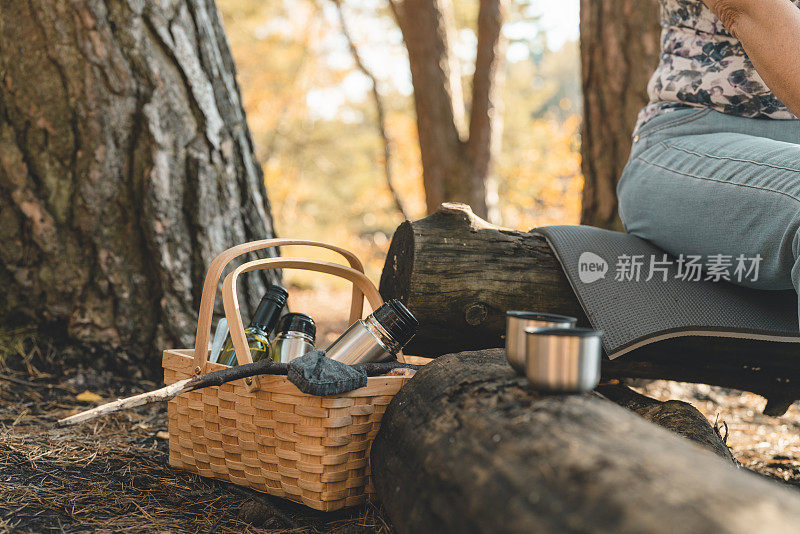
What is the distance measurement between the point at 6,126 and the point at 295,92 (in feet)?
41.9

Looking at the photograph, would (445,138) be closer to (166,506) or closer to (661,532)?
(166,506)

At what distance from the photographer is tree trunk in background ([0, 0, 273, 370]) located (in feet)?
8.04

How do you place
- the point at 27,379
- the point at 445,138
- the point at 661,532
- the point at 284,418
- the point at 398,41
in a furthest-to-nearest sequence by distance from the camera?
the point at 398,41, the point at 445,138, the point at 27,379, the point at 284,418, the point at 661,532

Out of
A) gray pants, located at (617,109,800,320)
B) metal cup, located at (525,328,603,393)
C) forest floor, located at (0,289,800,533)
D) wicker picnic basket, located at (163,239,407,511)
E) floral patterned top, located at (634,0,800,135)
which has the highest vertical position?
floral patterned top, located at (634,0,800,135)

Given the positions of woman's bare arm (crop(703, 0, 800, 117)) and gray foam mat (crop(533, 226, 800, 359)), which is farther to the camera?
gray foam mat (crop(533, 226, 800, 359))

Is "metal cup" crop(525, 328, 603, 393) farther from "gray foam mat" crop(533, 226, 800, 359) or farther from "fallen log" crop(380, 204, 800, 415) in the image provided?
"fallen log" crop(380, 204, 800, 415)

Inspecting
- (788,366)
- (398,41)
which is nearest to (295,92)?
(398,41)

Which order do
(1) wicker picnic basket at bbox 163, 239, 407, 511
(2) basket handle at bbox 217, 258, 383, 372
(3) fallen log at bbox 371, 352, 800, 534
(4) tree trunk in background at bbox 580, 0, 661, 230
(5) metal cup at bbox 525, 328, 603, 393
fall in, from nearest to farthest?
1. (3) fallen log at bbox 371, 352, 800, 534
2. (5) metal cup at bbox 525, 328, 603, 393
3. (1) wicker picnic basket at bbox 163, 239, 407, 511
4. (2) basket handle at bbox 217, 258, 383, 372
5. (4) tree trunk in background at bbox 580, 0, 661, 230

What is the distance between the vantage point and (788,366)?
2.10 meters

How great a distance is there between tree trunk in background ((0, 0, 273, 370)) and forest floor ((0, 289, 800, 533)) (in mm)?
240

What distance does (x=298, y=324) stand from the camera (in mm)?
1797

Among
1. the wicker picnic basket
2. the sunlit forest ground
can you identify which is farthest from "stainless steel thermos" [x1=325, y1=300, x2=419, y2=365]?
the sunlit forest ground

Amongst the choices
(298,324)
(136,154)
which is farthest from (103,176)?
(298,324)

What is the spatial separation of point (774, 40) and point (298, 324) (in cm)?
141
